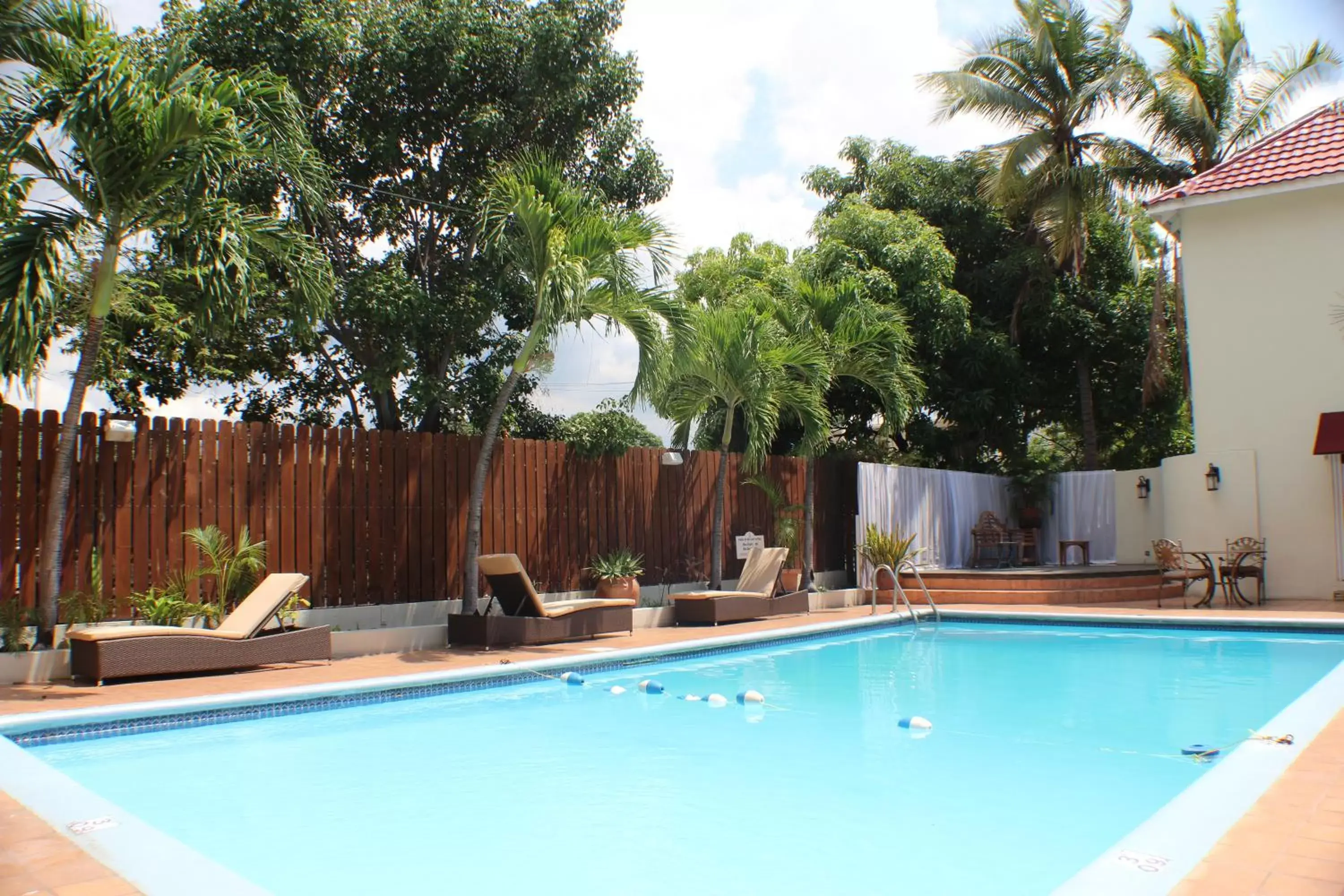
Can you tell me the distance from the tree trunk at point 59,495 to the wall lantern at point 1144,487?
1786 centimetres

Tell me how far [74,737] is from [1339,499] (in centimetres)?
1549

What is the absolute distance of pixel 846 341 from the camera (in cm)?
1508

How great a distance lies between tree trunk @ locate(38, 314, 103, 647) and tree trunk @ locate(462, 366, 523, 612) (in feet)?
12.0

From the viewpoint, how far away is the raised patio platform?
15656 mm

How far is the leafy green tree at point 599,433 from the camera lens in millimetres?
13250

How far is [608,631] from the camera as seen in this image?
448 inches

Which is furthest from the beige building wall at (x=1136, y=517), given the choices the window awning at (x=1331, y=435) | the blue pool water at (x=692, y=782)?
the blue pool water at (x=692, y=782)

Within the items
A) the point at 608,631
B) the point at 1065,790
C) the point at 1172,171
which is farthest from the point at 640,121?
the point at 1065,790

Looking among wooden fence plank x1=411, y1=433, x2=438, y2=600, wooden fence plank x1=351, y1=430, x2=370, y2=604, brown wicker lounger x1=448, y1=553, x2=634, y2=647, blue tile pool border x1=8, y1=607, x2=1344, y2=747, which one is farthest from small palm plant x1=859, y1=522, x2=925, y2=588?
wooden fence plank x1=351, y1=430, x2=370, y2=604

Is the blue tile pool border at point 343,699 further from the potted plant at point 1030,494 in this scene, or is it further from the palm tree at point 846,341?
the potted plant at point 1030,494

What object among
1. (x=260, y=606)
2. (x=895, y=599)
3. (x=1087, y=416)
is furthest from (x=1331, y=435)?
(x=260, y=606)

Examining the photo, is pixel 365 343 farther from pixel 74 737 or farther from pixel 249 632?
pixel 74 737

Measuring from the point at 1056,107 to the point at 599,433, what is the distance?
13.3 metres

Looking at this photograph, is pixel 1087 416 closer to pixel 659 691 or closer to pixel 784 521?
pixel 784 521
